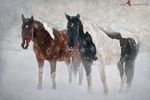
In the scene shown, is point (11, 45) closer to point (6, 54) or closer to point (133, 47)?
point (6, 54)

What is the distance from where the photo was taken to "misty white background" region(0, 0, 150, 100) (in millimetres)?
4770

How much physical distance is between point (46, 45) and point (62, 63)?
0.64ft

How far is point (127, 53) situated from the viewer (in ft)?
15.7

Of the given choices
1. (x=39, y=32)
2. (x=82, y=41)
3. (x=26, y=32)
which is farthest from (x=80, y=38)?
(x=26, y=32)

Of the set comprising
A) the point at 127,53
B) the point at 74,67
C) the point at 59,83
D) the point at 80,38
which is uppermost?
the point at 80,38

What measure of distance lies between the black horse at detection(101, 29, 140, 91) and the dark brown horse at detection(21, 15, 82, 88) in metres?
0.33

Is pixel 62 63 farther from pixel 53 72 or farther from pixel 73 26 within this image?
pixel 73 26

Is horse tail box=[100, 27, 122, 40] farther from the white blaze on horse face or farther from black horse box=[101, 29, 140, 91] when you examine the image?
the white blaze on horse face

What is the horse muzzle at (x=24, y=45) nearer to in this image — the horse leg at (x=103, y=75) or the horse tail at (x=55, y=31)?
the horse tail at (x=55, y=31)

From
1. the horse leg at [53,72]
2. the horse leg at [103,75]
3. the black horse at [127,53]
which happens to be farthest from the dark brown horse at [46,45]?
the black horse at [127,53]

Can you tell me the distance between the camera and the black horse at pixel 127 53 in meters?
4.77

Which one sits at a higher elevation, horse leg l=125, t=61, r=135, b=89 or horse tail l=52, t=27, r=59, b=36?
horse tail l=52, t=27, r=59, b=36

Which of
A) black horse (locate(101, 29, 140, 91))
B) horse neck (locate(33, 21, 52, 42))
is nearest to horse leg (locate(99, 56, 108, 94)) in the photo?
black horse (locate(101, 29, 140, 91))

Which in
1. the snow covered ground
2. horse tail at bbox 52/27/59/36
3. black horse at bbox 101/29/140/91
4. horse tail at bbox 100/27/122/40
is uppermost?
horse tail at bbox 52/27/59/36
